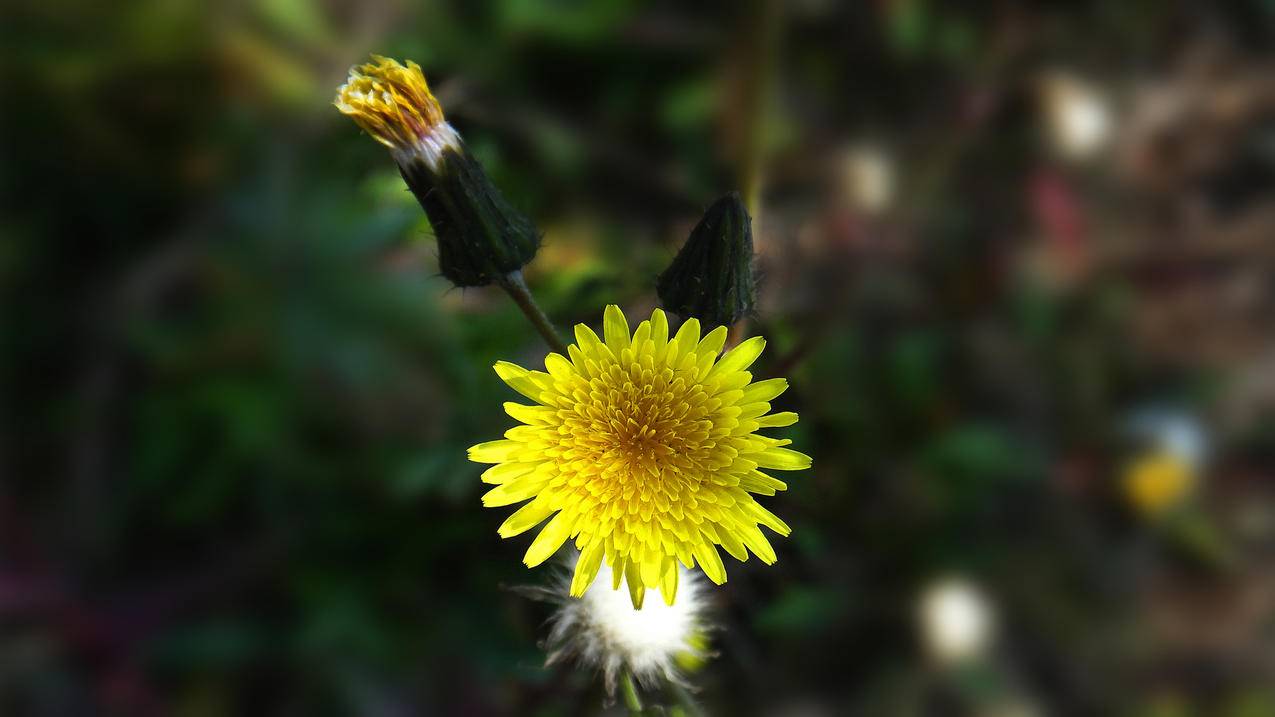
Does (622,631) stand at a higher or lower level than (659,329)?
lower

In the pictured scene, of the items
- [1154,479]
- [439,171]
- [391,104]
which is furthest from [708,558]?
[1154,479]

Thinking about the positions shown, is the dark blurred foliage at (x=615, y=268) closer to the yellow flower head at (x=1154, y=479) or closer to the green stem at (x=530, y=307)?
the yellow flower head at (x=1154, y=479)

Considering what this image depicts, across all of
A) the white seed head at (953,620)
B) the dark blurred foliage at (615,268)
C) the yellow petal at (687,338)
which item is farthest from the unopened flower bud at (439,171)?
the white seed head at (953,620)

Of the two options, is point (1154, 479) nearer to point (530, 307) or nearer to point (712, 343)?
point (712, 343)

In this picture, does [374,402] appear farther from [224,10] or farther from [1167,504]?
[1167,504]

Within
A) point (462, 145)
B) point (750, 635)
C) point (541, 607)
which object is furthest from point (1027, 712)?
point (462, 145)
